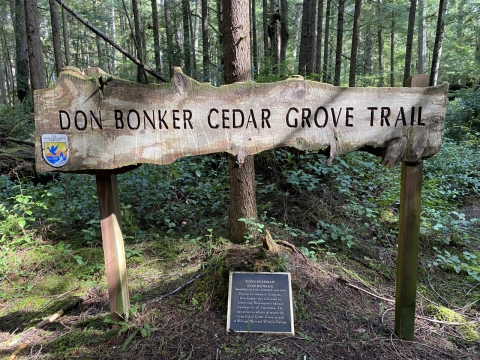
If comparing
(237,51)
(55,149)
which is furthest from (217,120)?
(237,51)

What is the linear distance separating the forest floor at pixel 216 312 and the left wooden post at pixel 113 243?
0.14m

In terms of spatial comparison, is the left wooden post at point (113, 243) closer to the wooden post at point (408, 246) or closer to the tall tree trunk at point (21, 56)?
the wooden post at point (408, 246)

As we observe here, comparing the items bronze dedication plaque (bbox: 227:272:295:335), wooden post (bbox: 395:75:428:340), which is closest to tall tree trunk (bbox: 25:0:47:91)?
bronze dedication plaque (bbox: 227:272:295:335)

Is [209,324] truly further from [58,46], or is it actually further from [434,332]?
[58,46]

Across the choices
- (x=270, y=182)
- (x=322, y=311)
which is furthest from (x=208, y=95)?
(x=270, y=182)

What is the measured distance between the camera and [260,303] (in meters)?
2.46

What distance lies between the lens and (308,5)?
8430 mm

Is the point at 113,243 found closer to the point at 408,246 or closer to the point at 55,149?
the point at 55,149

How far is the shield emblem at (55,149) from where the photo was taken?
77.2 inches

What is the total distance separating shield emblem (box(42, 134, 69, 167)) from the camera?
6.43 feet

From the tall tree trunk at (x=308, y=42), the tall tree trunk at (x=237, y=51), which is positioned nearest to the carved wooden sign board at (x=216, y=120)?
the tall tree trunk at (x=237, y=51)

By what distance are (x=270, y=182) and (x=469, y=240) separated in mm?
2952

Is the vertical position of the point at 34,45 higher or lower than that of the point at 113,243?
higher

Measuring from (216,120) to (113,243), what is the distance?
47.1 inches
